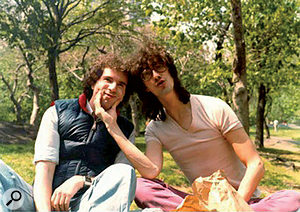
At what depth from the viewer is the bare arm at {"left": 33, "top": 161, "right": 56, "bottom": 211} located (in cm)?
169

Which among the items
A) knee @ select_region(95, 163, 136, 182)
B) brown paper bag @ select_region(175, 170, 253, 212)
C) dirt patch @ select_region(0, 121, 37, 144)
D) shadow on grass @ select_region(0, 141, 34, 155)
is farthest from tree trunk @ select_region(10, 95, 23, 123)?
brown paper bag @ select_region(175, 170, 253, 212)

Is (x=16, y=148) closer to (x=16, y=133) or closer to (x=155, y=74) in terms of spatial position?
(x=16, y=133)

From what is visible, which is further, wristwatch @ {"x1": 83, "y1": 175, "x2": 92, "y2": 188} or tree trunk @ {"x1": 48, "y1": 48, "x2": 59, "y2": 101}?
tree trunk @ {"x1": 48, "y1": 48, "x2": 59, "y2": 101}

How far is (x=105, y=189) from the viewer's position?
5.38 feet

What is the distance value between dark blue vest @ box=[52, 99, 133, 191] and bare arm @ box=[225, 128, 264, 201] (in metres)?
0.75

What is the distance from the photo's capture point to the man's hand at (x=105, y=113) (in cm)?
195

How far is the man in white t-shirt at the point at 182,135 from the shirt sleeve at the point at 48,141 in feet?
1.90

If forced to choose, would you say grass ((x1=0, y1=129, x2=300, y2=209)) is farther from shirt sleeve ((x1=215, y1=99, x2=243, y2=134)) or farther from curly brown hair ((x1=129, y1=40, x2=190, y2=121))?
shirt sleeve ((x1=215, y1=99, x2=243, y2=134))

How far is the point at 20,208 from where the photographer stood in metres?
1.63

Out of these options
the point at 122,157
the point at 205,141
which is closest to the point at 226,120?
the point at 205,141

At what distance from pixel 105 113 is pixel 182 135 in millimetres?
571

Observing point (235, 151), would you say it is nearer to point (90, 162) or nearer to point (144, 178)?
→ point (144, 178)

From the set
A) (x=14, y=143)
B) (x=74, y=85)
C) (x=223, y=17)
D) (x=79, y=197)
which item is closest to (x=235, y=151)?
(x=79, y=197)

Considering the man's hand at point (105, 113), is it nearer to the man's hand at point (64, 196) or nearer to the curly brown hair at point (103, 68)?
the curly brown hair at point (103, 68)
